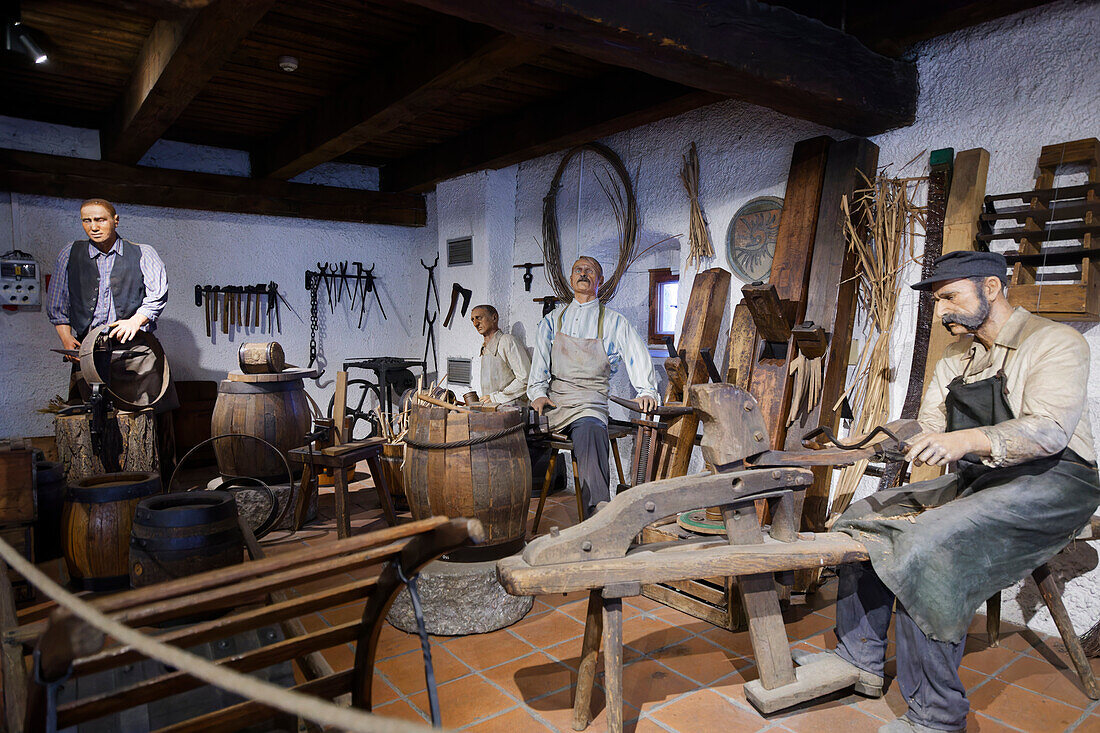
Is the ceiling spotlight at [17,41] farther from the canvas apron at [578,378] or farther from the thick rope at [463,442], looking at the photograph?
the canvas apron at [578,378]

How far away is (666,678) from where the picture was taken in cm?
272

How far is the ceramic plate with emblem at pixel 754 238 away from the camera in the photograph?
423 centimetres

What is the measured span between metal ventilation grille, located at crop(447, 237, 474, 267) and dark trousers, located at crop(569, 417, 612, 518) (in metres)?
2.92

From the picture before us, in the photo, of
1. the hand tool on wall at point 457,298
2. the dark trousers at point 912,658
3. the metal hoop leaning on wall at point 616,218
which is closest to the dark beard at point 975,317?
the dark trousers at point 912,658

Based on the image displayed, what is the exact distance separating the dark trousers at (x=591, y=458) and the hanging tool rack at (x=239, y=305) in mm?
4336

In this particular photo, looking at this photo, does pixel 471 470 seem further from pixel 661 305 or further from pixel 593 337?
pixel 661 305

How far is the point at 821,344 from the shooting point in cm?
348

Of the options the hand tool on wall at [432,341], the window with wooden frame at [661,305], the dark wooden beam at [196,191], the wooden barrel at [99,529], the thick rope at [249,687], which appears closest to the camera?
the thick rope at [249,687]

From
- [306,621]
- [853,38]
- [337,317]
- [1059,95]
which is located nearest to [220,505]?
[306,621]

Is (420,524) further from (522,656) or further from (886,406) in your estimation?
(886,406)

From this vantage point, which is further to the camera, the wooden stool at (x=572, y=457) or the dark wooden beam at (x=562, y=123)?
the dark wooden beam at (x=562, y=123)

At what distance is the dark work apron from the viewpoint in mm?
2250

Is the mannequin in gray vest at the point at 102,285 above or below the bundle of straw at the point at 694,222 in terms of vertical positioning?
below

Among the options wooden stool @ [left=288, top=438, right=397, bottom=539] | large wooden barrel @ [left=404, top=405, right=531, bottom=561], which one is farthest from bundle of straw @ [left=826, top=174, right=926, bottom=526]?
wooden stool @ [left=288, top=438, right=397, bottom=539]
